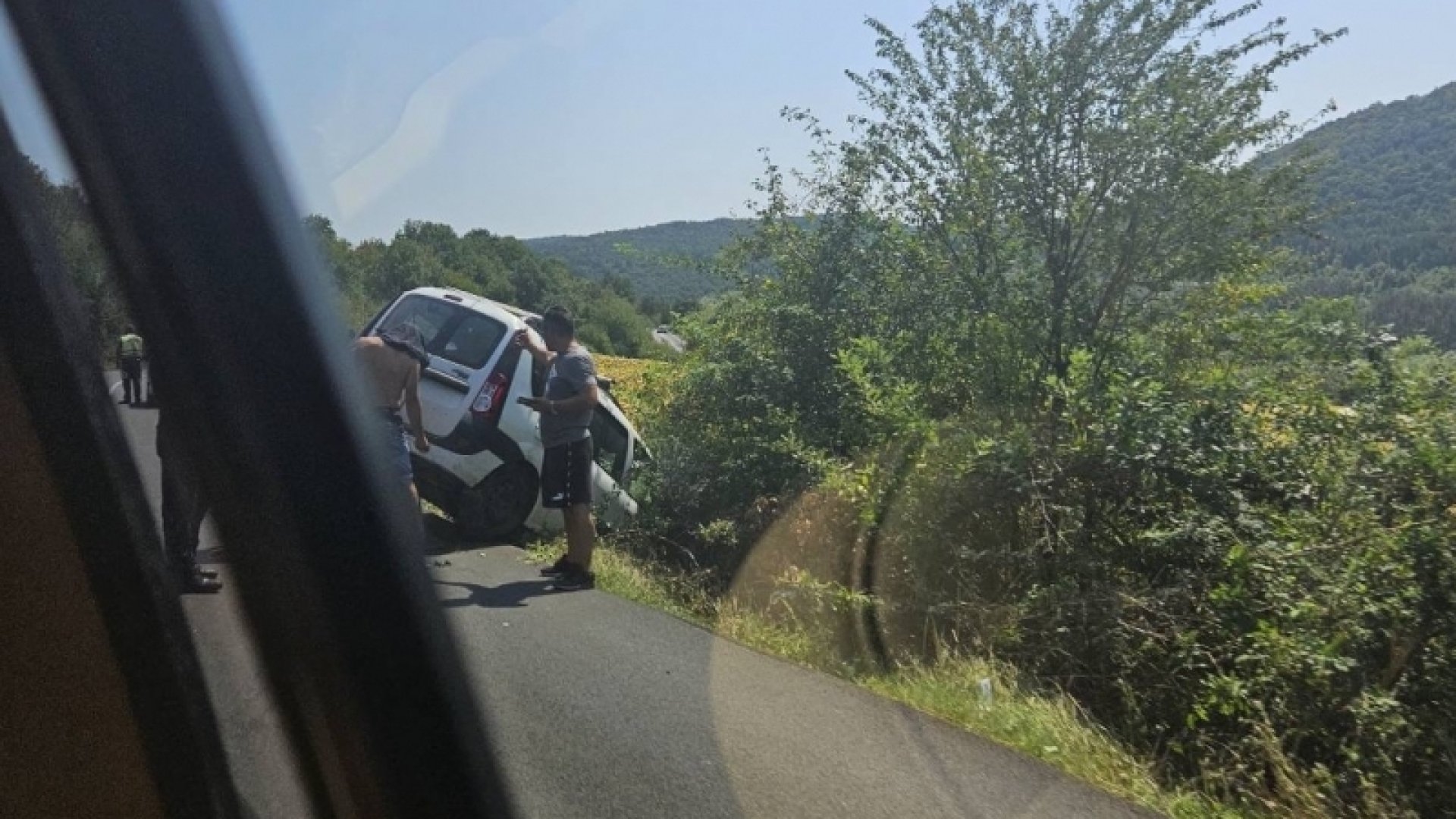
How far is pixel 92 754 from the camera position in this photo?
124 inches

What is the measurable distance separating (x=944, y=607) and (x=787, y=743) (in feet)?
9.25

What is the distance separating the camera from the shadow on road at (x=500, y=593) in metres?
6.91

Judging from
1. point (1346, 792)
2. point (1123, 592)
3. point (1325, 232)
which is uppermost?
point (1325, 232)

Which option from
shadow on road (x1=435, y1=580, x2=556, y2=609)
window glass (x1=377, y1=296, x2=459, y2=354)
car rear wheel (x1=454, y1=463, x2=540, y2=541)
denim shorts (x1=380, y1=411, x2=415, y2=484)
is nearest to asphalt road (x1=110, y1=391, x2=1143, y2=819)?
shadow on road (x1=435, y1=580, x2=556, y2=609)

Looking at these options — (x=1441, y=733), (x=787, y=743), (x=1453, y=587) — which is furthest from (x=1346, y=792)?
(x=787, y=743)

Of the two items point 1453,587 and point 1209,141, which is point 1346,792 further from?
point 1209,141

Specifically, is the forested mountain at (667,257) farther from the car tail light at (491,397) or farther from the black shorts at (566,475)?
the black shorts at (566,475)

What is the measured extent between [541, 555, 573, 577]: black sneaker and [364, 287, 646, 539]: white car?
1320 millimetres

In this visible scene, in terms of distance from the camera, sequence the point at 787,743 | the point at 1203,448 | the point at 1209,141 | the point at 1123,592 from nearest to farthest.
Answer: the point at 787,743 → the point at 1123,592 → the point at 1203,448 → the point at 1209,141

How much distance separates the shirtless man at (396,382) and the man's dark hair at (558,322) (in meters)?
1.13

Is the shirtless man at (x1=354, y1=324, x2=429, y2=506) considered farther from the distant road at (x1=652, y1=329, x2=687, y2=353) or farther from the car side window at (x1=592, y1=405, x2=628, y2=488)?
the distant road at (x1=652, y1=329, x2=687, y2=353)

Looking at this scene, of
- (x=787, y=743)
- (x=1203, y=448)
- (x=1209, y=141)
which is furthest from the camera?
(x=1209, y=141)

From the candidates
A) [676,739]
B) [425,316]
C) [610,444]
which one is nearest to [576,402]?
[425,316]

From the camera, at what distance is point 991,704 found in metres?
5.68
